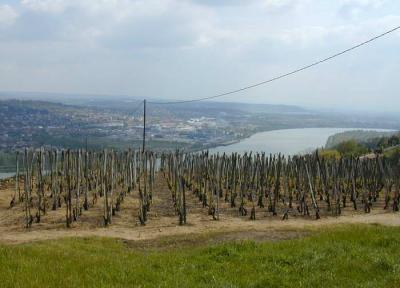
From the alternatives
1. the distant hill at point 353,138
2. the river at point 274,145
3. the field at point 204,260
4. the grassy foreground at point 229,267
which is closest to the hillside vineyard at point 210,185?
the field at point 204,260

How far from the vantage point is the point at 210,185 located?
21.2m

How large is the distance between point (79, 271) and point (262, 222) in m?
10.5

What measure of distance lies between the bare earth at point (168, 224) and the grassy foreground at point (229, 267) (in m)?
3.57

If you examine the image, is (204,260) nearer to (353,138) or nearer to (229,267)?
(229,267)

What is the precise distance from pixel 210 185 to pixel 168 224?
4.53m

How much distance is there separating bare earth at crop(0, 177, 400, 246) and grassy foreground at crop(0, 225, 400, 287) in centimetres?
357

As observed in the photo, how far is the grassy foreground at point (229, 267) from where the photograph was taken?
7.56 m

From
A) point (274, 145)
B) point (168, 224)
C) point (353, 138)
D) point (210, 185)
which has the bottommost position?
point (274, 145)

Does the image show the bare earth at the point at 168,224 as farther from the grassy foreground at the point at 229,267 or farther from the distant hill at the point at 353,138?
the distant hill at the point at 353,138

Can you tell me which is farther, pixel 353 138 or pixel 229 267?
pixel 353 138

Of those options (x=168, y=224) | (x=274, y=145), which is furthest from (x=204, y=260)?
(x=274, y=145)

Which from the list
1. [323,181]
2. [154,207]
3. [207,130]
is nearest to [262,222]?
[154,207]

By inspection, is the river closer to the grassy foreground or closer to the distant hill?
the distant hill

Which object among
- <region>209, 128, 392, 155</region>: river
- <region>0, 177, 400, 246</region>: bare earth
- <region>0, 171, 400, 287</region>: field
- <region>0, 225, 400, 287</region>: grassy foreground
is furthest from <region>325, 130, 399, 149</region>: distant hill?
<region>0, 225, 400, 287</region>: grassy foreground
